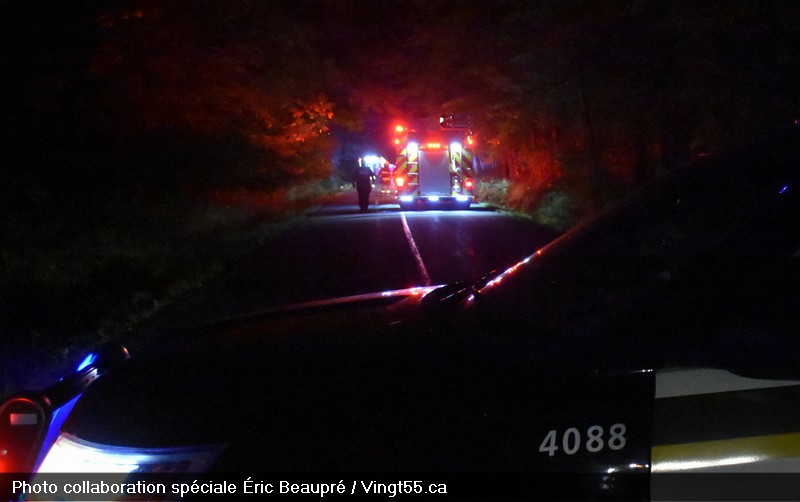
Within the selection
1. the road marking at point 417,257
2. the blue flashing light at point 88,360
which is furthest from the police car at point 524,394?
the road marking at point 417,257

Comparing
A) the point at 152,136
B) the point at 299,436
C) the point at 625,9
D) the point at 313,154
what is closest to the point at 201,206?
the point at 152,136

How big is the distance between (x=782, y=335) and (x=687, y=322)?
0.81 feet

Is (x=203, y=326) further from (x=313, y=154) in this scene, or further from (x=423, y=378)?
(x=313, y=154)

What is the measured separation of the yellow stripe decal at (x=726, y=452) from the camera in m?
2.15

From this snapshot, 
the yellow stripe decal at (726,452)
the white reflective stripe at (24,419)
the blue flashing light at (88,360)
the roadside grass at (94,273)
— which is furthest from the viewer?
the roadside grass at (94,273)

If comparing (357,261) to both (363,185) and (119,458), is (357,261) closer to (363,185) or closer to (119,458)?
(119,458)

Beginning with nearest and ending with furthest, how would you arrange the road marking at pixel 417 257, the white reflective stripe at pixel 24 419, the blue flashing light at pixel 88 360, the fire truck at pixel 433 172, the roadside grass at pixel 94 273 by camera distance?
the white reflective stripe at pixel 24 419, the blue flashing light at pixel 88 360, the roadside grass at pixel 94 273, the road marking at pixel 417 257, the fire truck at pixel 433 172

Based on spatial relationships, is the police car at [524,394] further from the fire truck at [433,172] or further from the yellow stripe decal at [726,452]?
the fire truck at [433,172]

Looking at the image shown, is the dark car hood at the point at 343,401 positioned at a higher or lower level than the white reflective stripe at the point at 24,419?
higher

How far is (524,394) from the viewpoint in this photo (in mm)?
2320

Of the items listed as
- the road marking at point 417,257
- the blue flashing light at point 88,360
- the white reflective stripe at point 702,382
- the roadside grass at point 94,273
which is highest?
the white reflective stripe at point 702,382

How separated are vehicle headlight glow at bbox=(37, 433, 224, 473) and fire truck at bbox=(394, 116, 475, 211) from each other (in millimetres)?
31722

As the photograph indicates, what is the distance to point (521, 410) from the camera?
2275 mm

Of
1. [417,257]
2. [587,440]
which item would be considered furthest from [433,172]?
[587,440]
